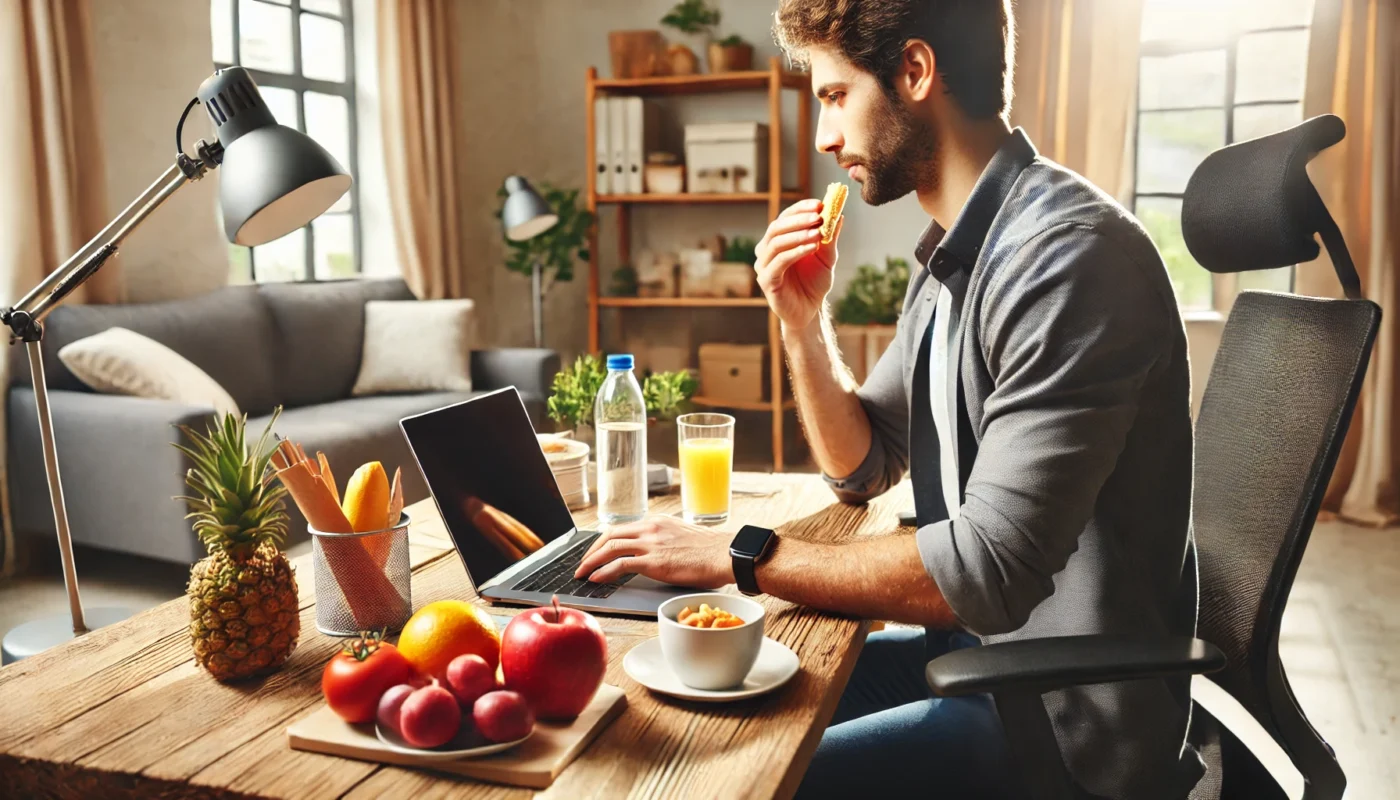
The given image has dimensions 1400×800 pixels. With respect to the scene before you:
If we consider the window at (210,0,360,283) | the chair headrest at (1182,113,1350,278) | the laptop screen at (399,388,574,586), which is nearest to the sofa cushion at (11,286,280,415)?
Answer: the window at (210,0,360,283)

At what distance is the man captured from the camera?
1.02m

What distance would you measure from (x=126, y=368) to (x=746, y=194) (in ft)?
8.63

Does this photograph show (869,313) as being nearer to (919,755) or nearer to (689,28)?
(689,28)

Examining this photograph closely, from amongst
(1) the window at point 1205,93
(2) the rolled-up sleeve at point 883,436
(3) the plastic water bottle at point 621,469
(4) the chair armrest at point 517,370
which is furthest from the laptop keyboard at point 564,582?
(1) the window at point 1205,93

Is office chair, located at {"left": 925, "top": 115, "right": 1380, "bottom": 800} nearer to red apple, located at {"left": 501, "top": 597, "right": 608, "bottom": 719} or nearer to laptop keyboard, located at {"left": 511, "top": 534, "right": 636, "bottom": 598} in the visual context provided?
red apple, located at {"left": 501, "top": 597, "right": 608, "bottom": 719}

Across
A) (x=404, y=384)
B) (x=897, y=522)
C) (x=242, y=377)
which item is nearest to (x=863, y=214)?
(x=404, y=384)

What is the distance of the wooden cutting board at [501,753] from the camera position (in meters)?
0.78

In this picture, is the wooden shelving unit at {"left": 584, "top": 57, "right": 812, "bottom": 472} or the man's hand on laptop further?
the wooden shelving unit at {"left": 584, "top": 57, "right": 812, "bottom": 472}

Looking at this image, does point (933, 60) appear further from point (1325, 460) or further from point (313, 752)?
point (313, 752)

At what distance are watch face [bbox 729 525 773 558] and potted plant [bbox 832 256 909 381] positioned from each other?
11.9ft

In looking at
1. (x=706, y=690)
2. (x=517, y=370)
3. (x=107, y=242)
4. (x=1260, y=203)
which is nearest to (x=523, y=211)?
(x=517, y=370)

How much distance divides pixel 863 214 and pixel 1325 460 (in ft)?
13.8

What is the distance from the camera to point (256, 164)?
1.28 meters

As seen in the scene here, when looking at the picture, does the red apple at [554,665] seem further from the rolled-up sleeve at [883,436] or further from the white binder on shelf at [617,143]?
the white binder on shelf at [617,143]
